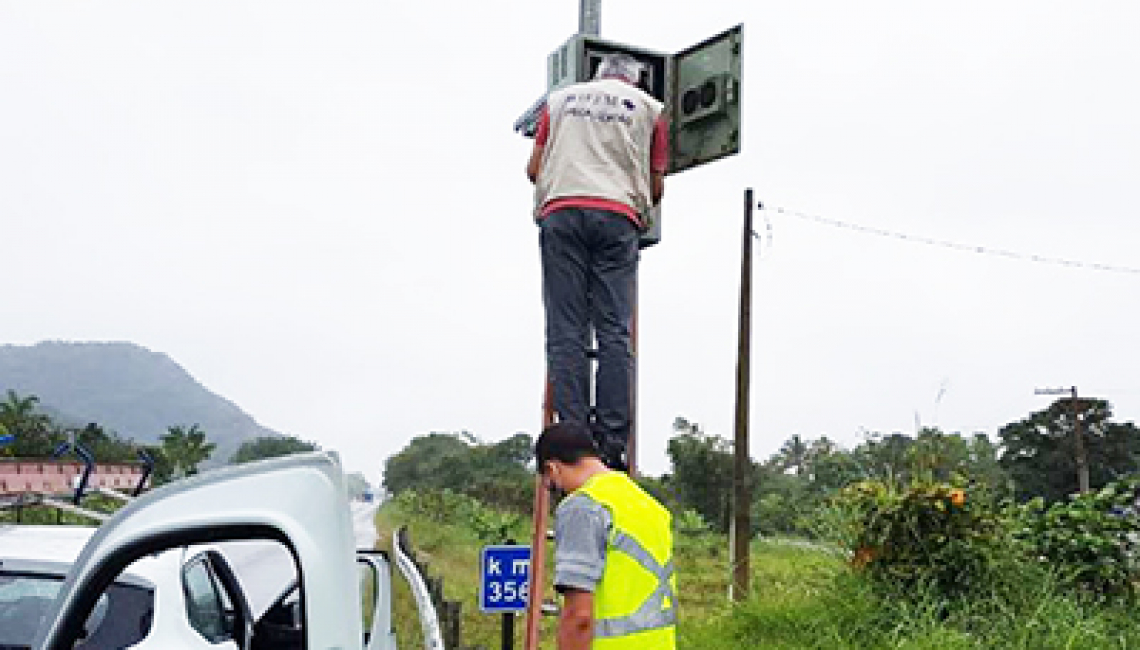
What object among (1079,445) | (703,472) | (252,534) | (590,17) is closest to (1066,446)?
(1079,445)

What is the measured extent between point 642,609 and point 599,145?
80.4 inches

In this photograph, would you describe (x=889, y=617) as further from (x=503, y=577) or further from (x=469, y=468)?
(x=469, y=468)

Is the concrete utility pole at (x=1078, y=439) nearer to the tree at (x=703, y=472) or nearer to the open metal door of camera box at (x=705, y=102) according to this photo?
the tree at (x=703, y=472)

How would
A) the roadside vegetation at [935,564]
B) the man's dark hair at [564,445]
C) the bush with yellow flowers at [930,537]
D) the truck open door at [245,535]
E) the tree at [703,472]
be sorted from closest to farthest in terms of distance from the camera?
the truck open door at [245,535] < the man's dark hair at [564,445] < the roadside vegetation at [935,564] < the bush with yellow flowers at [930,537] < the tree at [703,472]

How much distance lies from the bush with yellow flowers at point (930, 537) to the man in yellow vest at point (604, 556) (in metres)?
3.92

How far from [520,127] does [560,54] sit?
40 cm

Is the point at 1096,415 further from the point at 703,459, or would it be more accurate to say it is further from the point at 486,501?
the point at 486,501

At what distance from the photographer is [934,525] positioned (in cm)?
710

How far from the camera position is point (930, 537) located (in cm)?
709

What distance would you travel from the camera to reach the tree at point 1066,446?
42.0m

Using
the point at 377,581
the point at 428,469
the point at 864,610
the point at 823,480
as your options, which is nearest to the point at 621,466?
the point at 377,581

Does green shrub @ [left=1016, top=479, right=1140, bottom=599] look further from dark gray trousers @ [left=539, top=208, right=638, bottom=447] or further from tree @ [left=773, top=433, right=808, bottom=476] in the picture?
tree @ [left=773, top=433, right=808, bottom=476]

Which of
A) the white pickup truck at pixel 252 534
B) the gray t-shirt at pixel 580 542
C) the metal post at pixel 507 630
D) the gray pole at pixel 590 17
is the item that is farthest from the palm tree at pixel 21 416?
the white pickup truck at pixel 252 534

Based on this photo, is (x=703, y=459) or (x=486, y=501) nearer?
(x=703, y=459)
